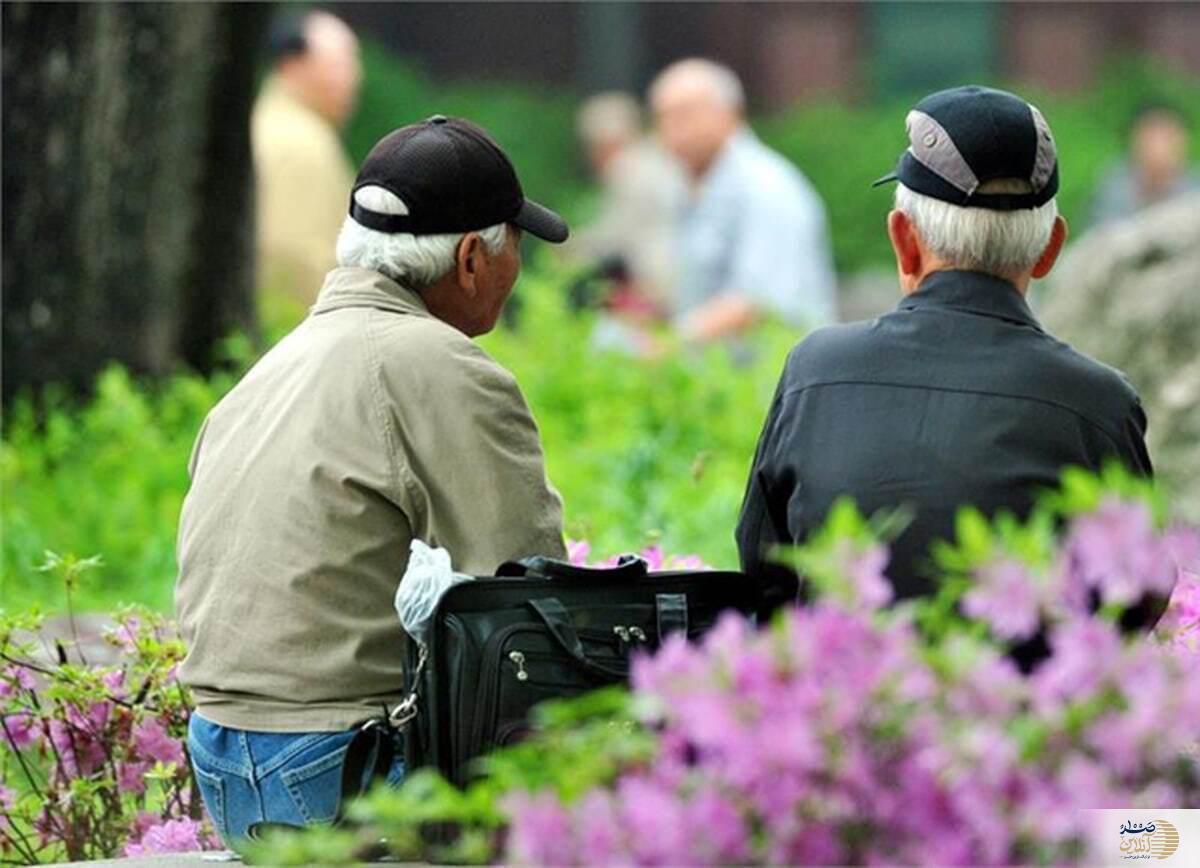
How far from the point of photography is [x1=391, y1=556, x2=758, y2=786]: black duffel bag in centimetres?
349

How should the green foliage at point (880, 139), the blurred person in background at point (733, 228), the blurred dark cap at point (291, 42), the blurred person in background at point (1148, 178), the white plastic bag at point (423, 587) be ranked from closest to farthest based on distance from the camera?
1. the white plastic bag at point (423, 587)
2. the blurred person in background at point (733, 228)
3. the blurred dark cap at point (291, 42)
4. the blurred person in background at point (1148, 178)
5. the green foliage at point (880, 139)

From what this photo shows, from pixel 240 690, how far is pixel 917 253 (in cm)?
116

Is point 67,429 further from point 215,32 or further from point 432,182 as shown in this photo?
point 432,182

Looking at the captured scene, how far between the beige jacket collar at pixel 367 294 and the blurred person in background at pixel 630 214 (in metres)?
6.77

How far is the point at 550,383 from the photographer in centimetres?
854

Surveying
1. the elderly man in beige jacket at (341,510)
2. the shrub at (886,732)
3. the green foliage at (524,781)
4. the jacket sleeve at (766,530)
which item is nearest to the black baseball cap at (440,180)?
the elderly man in beige jacket at (341,510)

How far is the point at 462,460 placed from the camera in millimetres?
3635

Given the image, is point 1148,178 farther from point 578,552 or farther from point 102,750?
point 102,750

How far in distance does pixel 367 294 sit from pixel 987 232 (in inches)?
36.0

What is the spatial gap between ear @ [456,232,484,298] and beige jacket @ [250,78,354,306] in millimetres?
5956

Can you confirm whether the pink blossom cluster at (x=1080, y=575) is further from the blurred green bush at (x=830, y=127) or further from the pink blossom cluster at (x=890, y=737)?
the blurred green bush at (x=830, y=127)

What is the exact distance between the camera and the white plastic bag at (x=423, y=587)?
3463 millimetres

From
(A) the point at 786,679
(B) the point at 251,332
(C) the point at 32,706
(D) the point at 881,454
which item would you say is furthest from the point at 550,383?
(A) the point at 786,679

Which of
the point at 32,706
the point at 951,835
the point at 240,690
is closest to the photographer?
the point at 951,835
